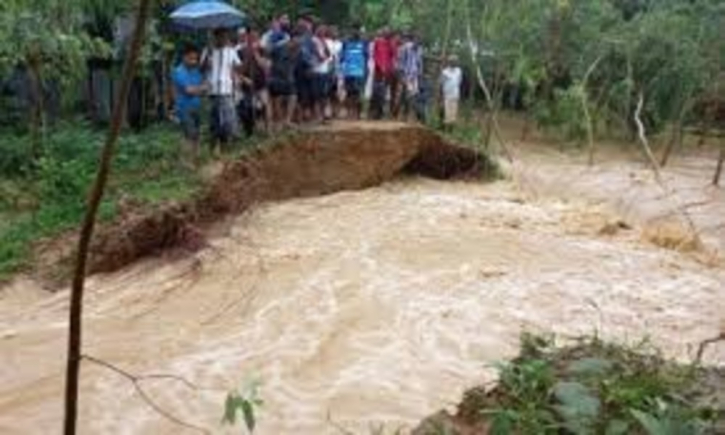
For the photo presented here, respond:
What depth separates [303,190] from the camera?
13547 mm

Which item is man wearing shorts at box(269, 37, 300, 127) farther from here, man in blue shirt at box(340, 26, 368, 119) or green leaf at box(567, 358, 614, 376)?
green leaf at box(567, 358, 614, 376)

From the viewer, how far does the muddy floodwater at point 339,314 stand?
7.11 m

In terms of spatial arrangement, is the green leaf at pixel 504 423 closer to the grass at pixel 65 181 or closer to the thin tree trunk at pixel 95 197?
the thin tree trunk at pixel 95 197

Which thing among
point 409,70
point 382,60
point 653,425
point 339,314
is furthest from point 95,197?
point 409,70

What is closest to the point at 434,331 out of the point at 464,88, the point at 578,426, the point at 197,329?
the point at 197,329

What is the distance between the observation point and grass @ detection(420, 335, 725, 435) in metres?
3.45

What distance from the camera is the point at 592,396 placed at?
3680mm

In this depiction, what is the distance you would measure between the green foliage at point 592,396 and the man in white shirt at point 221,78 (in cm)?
744

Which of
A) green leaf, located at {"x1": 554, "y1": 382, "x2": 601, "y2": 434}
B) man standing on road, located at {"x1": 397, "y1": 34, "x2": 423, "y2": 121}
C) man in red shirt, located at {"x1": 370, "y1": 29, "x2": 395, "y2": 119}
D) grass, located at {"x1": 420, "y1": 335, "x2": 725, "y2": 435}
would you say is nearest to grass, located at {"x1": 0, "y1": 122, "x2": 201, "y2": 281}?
man in red shirt, located at {"x1": 370, "y1": 29, "x2": 395, "y2": 119}

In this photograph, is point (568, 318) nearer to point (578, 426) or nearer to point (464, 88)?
point (578, 426)

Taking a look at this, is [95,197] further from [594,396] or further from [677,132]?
[677,132]

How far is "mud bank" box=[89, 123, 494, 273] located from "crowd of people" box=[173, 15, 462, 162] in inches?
15.8

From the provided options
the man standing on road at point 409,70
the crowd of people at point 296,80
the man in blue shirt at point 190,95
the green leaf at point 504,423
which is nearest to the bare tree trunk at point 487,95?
the crowd of people at point 296,80

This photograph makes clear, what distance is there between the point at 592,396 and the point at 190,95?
831cm
